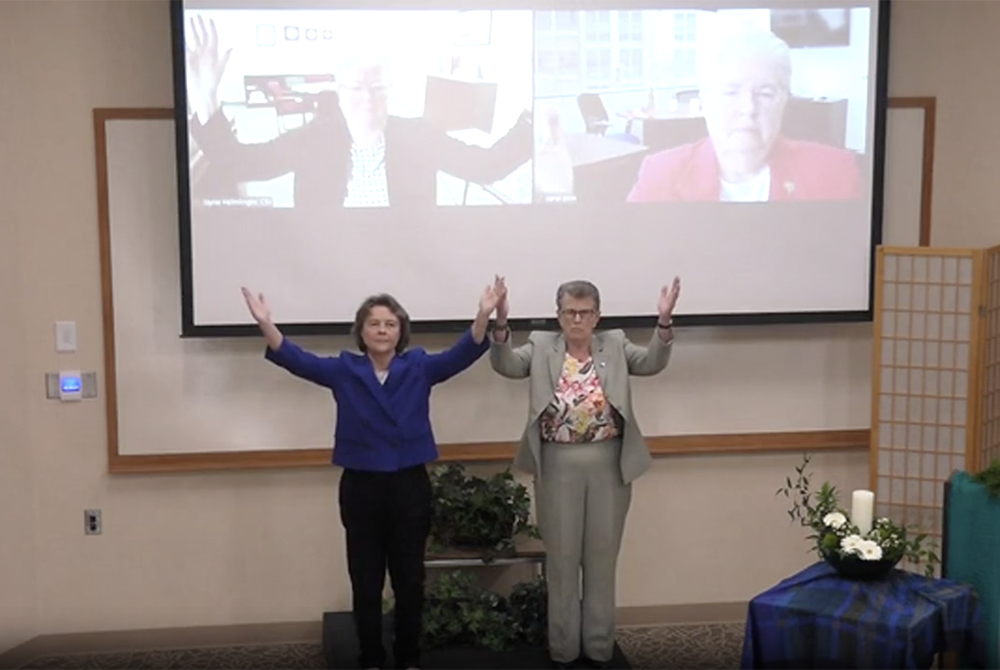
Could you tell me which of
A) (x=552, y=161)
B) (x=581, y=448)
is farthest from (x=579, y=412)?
(x=552, y=161)

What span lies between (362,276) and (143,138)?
0.92 metres

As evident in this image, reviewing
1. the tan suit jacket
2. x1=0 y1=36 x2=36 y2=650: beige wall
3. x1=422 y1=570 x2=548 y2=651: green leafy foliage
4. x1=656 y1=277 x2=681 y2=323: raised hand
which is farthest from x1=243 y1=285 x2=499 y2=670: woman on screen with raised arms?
x1=0 y1=36 x2=36 y2=650: beige wall

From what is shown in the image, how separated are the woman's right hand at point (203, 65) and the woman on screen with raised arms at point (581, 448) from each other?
135 cm

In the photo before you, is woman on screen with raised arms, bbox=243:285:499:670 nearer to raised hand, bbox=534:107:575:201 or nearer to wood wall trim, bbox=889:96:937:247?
raised hand, bbox=534:107:575:201

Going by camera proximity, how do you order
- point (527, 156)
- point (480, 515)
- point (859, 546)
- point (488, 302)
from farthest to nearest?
point (527, 156) < point (480, 515) < point (488, 302) < point (859, 546)

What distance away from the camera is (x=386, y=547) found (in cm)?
A: 369

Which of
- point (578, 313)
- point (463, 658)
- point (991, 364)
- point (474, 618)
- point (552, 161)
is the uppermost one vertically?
point (552, 161)

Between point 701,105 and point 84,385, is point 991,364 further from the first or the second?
point 84,385

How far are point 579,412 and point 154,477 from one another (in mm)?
1680

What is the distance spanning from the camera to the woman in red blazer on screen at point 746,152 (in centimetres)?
438

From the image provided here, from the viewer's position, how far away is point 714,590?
4.71 metres

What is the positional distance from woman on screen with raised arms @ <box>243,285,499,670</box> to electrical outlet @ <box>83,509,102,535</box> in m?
1.21

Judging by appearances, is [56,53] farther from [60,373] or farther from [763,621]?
[763,621]

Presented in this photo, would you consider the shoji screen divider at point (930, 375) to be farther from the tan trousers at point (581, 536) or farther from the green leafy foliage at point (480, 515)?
the green leafy foliage at point (480, 515)
